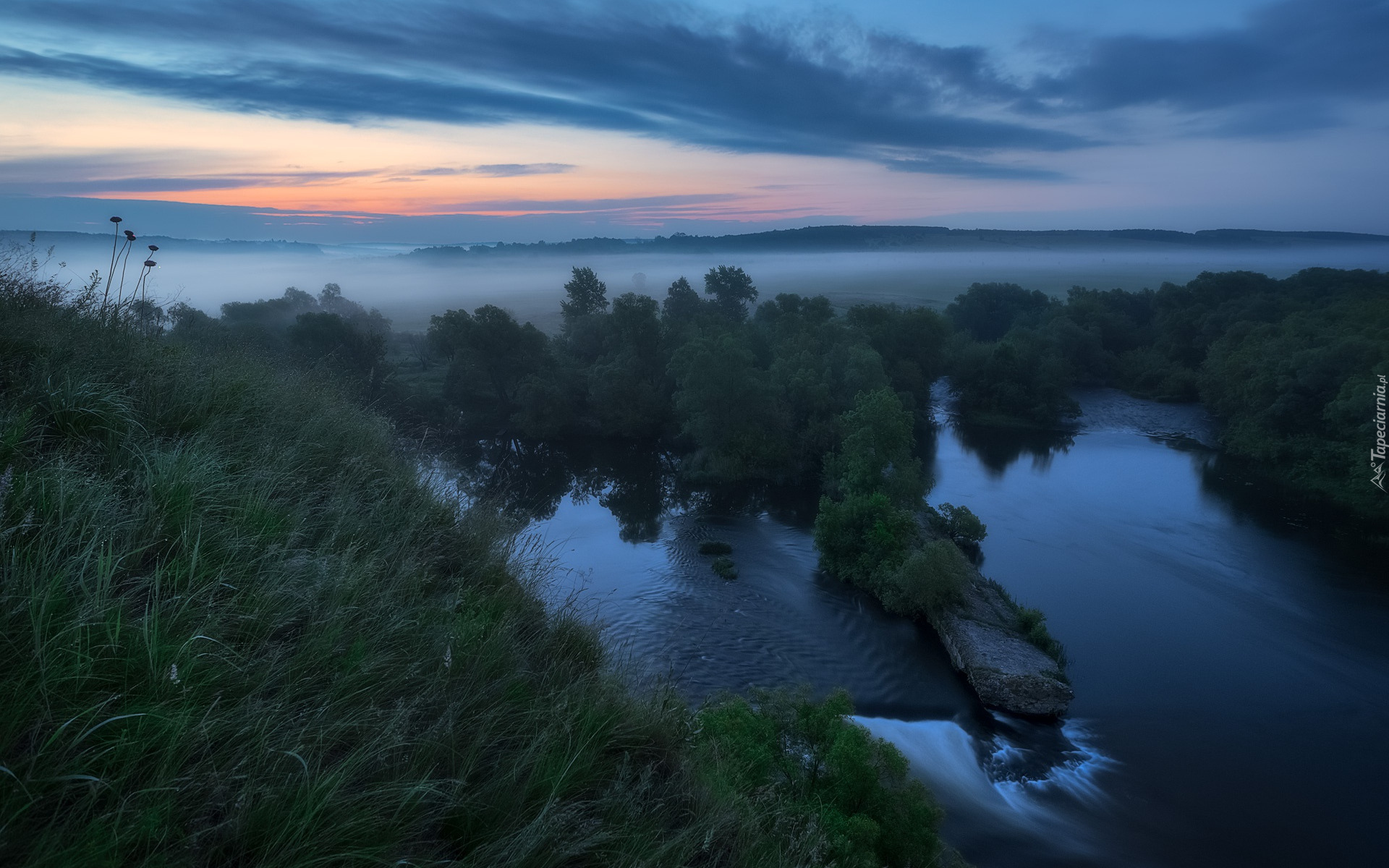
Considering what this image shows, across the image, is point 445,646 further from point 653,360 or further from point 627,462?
point 653,360

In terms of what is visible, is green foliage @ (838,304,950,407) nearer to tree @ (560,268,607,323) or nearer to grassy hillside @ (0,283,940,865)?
tree @ (560,268,607,323)

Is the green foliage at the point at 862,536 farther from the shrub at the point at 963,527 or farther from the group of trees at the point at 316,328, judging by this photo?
the group of trees at the point at 316,328

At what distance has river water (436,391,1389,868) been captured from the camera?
15.3 metres

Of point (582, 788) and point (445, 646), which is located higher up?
point (445, 646)

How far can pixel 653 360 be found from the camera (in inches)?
1804

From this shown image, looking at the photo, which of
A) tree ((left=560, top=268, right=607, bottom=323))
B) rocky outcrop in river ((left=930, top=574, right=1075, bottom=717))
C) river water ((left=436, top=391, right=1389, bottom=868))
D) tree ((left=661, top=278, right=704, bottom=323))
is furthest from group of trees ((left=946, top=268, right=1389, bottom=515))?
tree ((left=560, top=268, right=607, bottom=323))

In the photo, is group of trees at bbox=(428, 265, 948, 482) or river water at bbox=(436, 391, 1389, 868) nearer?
river water at bbox=(436, 391, 1389, 868)

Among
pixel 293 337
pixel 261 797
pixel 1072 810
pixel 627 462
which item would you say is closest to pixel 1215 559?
pixel 1072 810

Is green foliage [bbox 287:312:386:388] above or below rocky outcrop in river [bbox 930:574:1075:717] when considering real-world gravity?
above

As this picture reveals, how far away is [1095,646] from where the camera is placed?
2191cm

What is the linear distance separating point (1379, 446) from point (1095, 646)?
73.9 ft

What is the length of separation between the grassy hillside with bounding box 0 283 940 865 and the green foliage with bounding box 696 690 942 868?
2.28m

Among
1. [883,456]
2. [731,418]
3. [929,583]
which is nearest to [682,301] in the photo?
[731,418]

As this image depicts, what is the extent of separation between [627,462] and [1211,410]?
140ft
